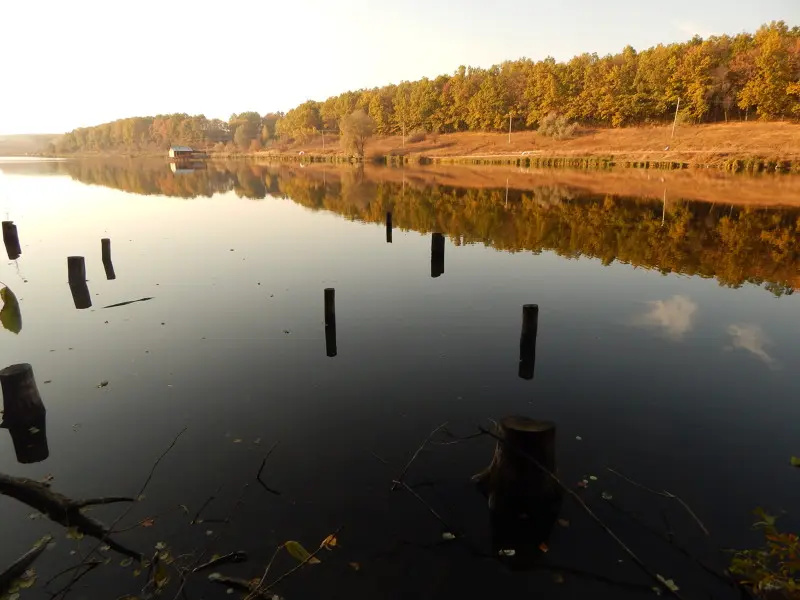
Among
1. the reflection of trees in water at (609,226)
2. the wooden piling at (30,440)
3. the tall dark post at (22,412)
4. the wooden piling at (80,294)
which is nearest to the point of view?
the wooden piling at (30,440)

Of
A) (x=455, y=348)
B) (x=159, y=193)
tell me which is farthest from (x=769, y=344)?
(x=159, y=193)

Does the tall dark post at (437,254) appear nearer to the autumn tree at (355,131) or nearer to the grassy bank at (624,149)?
the grassy bank at (624,149)

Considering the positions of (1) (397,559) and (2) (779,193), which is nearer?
(1) (397,559)

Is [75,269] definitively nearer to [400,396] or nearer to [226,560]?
[400,396]

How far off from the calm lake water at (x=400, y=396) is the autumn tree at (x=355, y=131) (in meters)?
109

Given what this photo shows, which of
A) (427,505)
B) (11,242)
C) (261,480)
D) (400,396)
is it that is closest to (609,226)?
(400,396)

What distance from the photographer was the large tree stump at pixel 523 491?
7.12m

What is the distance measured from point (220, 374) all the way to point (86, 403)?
10.5ft

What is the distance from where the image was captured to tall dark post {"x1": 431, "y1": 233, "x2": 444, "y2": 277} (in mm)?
22250

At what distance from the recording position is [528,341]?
12.7 metres

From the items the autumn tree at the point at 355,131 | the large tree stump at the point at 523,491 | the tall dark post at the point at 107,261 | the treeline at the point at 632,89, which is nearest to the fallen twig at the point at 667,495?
the large tree stump at the point at 523,491

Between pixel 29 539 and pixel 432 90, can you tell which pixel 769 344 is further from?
pixel 432 90

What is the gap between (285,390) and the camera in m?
12.0

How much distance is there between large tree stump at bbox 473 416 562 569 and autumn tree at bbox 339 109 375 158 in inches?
5163
